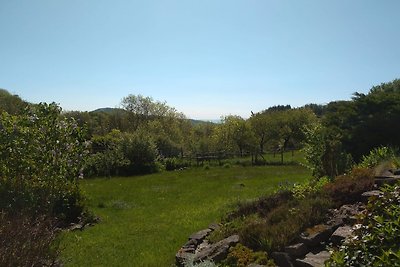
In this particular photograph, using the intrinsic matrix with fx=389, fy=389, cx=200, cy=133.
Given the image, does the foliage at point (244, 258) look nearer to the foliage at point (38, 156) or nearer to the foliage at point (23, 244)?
the foliage at point (23, 244)

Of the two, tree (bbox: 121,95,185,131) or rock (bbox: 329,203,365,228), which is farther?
tree (bbox: 121,95,185,131)

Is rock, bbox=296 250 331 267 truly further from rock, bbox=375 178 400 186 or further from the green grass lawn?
the green grass lawn

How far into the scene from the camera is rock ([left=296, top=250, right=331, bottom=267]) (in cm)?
593

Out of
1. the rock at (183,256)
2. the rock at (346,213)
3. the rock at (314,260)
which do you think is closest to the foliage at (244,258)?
the rock at (314,260)

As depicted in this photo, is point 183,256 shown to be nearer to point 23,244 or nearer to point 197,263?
point 197,263

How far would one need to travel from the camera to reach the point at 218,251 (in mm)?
7828

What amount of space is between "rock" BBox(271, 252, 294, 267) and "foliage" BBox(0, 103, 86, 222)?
6.84m

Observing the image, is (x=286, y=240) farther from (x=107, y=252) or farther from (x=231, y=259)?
(x=107, y=252)

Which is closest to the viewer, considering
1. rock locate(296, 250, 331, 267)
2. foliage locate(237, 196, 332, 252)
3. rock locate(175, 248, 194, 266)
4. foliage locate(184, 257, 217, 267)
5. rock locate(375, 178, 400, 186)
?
rock locate(296, 250, 331, 267)

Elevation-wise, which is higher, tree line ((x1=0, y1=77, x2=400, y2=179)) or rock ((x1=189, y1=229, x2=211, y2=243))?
tree line ((x1=0, y1=77, x2=400, y2=179))

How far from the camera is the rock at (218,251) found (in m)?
7.65

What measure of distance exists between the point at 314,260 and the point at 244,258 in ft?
4.82

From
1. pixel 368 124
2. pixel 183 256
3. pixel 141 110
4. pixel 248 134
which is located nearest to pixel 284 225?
pixel 183 256

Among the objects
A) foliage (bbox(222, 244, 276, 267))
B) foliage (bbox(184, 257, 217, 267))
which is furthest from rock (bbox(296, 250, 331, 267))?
foliage (bbox(184, 257, 217, 267))
